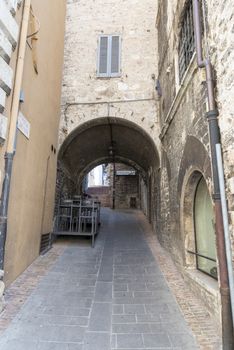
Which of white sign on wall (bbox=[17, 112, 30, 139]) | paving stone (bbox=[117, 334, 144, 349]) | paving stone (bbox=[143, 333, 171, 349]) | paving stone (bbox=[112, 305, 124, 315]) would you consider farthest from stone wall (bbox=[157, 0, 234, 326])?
white sign on wall (bbox=[17, 112, 30, 139])

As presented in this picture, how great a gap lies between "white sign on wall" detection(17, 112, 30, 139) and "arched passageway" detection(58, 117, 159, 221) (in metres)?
2.88

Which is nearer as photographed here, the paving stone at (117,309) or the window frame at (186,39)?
the paving stone at (117,309)

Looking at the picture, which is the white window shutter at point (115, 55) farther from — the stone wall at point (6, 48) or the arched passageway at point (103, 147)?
the stone wall at point (6, 48)

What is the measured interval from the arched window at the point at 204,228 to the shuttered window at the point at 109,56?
211 inches

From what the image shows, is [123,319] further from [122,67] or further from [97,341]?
[122,67]

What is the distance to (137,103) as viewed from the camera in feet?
25.6

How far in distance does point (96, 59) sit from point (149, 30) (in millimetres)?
2099

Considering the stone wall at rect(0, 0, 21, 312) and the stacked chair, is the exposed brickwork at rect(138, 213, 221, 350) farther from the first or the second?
the stone wall at rect(0, 0, 21, 312)

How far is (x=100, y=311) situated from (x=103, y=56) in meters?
7.59

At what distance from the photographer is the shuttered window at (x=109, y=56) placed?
26.6ft

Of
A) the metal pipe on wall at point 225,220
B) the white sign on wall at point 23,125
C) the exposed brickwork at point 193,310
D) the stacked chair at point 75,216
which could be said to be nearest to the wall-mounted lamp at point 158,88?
the stacked chair at point 75,216

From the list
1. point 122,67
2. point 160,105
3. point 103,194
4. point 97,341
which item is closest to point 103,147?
point 122,67

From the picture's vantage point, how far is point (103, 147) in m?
10.7

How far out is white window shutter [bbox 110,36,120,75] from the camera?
320 inches
